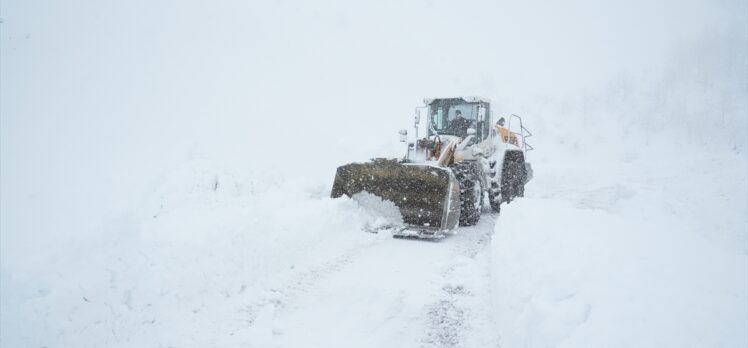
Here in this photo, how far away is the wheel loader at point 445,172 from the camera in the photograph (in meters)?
6.31

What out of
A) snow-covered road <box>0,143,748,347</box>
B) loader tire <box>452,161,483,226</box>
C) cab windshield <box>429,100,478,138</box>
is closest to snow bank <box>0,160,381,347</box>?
snow-covered road <box>0,143,748,347</box>

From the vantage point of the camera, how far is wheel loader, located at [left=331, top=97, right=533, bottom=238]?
20.7ft

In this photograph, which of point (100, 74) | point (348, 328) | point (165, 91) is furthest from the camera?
point (165, 91)

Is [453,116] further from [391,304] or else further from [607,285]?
[607,285]

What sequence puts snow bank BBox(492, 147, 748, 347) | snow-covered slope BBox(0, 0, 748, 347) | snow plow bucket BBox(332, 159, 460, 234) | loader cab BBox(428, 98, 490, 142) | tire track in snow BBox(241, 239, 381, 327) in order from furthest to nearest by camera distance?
loader cab BBox(428, 98, 490, 142) → snow plow bucket BBox(332, 159, 460, 234) → tire track in snow BBox(241, 239, 381, 327) → snow-covered slope BBox(0, 0, 748, 347) → snow bank BBox(492, 147, 748, 347)

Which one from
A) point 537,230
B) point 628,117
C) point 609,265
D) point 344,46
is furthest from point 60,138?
point 628,117

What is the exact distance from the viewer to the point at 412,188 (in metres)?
6.53

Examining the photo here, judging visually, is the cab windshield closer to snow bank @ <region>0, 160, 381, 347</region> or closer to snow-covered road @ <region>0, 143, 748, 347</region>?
snow-covered road @ <region>0, 143, 748, 347</region>

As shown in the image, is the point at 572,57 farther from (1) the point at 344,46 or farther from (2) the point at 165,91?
(2) the point at 165,91

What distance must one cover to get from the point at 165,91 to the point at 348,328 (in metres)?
11.0

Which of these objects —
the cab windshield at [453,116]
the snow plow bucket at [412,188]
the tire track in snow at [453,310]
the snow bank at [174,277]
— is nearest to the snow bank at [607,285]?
the tire track in snow at [453,310]

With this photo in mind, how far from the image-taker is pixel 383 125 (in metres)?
17.4

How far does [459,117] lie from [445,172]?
7.78 ft

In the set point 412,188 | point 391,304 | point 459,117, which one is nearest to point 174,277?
point 391,304
